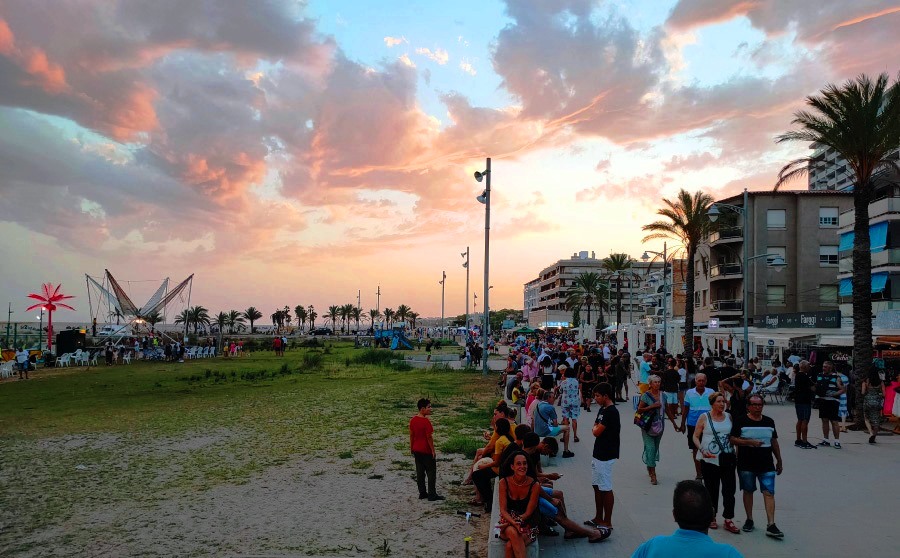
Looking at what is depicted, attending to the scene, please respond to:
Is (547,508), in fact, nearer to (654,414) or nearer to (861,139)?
(654,414)

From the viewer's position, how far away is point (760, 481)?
7355 mm

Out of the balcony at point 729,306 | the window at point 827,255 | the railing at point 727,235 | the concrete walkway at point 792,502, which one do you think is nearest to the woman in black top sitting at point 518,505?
the concrete walkway at point 792,502

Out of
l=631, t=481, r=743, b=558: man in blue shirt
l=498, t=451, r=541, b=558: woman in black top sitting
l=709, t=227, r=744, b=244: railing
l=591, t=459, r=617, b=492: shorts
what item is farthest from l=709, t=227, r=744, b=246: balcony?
l=631, t=481, r=743, b=558: man in blue shirt

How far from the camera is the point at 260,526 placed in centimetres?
816

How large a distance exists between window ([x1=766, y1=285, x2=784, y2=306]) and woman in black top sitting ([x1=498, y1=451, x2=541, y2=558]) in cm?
4644

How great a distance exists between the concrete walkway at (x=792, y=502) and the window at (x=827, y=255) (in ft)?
123

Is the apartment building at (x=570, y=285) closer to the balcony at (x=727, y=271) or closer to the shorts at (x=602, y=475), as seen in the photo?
the balcony at (x=727, y=271)

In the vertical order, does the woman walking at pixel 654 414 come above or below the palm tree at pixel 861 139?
below

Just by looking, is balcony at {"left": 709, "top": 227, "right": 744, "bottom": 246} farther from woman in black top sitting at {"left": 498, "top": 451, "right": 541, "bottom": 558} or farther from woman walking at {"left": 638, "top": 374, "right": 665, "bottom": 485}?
woman in black top sitting at {"left": 498, "top": 451, "right": 541, "bottom": 558}

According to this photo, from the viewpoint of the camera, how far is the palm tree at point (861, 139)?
54.0 feet

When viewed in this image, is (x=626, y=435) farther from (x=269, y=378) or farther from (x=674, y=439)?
(x=269, y=378)

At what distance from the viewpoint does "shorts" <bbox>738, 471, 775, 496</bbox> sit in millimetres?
7262

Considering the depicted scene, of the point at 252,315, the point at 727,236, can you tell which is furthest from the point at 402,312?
the point at 727,236

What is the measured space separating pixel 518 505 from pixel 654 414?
12.4 feet
